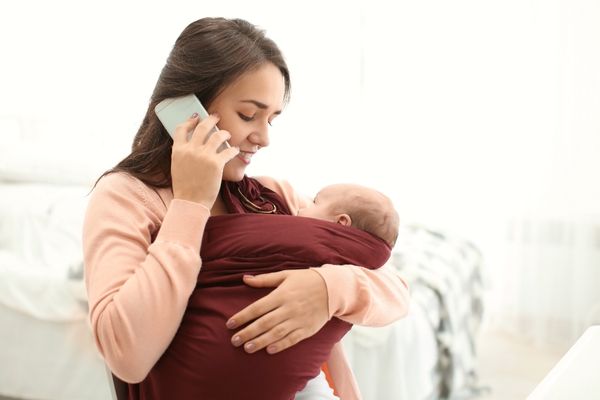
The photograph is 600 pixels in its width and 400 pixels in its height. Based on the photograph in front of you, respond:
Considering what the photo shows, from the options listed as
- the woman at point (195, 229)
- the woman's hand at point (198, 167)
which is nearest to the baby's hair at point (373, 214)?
the woman at point (195, 229)

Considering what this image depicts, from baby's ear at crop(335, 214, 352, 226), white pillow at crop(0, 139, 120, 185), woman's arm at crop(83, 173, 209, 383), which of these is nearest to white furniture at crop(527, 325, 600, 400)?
woman's arm at crop(83, 173, 209, 383)

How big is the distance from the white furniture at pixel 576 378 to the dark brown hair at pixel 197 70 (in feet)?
2.45

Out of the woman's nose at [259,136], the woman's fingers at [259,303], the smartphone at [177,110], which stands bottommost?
the woman's fingers at [259,303]

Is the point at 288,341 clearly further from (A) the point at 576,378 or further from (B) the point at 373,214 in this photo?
(A) the point at 576,378

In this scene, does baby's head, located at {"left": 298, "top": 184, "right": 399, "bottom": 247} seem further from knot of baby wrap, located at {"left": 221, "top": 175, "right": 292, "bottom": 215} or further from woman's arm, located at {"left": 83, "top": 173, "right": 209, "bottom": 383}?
woman's arm, located at {"left": 83, "top": 173, "right": 209, "bottom": 383}

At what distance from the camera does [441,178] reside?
383cm

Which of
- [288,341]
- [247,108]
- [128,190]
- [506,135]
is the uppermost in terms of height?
[247,108]

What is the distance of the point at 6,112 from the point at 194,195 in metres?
3.12

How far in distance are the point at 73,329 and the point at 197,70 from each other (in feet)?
4.05

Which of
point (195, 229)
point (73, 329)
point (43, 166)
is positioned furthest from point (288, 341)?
point (43, 166)

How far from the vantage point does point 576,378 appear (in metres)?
0.75

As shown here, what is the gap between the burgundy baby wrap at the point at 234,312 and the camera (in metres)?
1.14

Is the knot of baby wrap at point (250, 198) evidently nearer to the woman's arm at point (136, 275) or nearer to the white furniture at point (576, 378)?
the woman's arm at point (136, 275)


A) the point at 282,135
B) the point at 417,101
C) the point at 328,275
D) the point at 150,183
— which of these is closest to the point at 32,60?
the point at 282,135
